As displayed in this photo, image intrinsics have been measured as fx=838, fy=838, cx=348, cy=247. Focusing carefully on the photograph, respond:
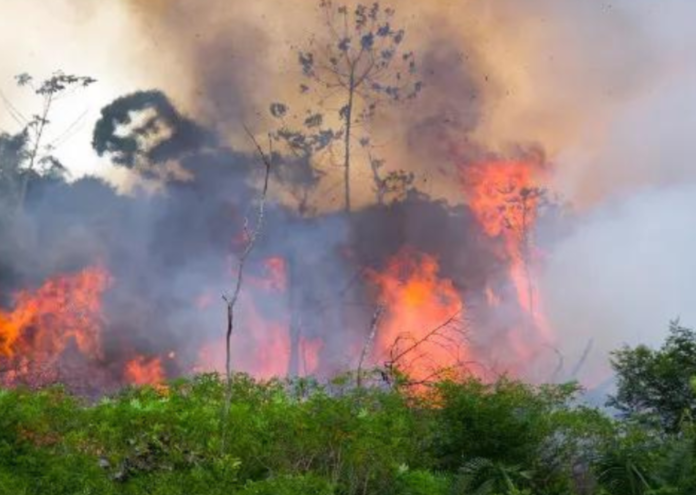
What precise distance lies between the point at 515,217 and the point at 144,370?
80.8ft

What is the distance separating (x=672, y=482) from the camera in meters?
12.2

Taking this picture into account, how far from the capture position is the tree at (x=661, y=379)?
954 inches

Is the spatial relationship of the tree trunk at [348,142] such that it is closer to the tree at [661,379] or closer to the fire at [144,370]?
the fire at [144,370]

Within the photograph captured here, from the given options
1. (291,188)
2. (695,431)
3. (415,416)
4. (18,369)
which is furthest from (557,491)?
(291,188)

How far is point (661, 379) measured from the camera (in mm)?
24672

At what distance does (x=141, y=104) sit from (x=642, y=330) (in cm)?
3212

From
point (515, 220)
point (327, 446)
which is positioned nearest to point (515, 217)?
point (515, 220)

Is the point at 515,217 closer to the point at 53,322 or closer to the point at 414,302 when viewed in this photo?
the point at 414,302

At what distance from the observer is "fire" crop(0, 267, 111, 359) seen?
128 feet

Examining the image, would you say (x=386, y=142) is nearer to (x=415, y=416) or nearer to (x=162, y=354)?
(x=162, y=354)

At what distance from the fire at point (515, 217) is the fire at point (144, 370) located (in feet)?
67.3

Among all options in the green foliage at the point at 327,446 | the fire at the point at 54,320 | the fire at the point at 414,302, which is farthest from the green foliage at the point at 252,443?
the fire at the point at 414,302

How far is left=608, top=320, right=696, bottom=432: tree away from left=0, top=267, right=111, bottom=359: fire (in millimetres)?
24918

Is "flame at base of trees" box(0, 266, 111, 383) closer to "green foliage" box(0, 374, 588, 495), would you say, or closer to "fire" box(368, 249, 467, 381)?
"fire" box(368, 249, 467, 381)
